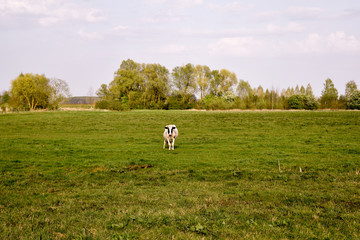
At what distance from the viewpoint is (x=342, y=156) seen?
62.7 ft

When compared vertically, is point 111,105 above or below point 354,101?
below

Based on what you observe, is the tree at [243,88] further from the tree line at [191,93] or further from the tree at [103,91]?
the tree at [103,91]

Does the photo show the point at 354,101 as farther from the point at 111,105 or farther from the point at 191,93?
the point at 111,105

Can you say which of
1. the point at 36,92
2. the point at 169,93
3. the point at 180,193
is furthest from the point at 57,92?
the point at 180,193

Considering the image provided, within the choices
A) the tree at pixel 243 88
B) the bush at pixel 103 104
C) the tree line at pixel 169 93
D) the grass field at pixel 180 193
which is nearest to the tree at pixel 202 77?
the tree line at pixel 169 93

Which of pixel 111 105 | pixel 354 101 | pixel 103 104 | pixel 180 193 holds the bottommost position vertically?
pixel 180 193

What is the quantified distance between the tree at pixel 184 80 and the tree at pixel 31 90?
43.4 metres

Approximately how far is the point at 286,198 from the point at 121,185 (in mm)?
6716

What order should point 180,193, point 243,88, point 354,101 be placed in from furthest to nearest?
point 243,88 → point 354,101 → point 180,193

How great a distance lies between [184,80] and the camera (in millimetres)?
107625

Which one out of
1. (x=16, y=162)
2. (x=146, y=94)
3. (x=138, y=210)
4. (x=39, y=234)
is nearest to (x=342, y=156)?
(x=138, y=210)

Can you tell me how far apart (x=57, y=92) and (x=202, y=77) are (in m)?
51.0

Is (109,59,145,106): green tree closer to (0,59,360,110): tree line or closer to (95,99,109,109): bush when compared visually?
(0,59,360,110): tree line

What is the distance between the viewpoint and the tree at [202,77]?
108188 millimetres
